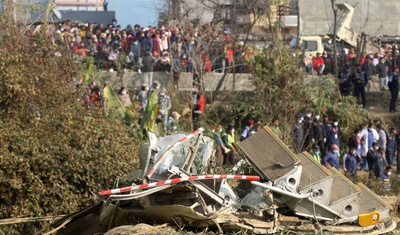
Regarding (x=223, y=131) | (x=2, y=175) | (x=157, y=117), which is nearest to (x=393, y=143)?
(x=223, y=131)

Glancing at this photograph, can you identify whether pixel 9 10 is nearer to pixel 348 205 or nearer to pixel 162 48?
pixel 162 48

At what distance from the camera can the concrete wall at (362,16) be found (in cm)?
4772

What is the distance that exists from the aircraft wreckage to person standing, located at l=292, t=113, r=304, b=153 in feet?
45.4

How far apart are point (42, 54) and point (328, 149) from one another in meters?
9.54

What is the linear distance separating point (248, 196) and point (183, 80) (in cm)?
2016

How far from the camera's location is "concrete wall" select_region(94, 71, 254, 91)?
3128 cm

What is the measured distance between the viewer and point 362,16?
48.7 meters

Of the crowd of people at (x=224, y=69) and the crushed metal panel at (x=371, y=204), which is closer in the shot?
the crushed metal panel at (x=371, y=204)

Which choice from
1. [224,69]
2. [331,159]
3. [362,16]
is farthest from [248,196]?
[362,16]

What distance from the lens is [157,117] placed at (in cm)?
2652

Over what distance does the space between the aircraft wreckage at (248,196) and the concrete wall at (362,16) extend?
35879 mm

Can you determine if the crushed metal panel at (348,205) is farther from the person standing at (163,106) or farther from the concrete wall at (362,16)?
the concrete wall at (362,16)

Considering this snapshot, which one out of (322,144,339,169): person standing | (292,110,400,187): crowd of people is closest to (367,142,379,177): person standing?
(292,110,400,187): crowd of people

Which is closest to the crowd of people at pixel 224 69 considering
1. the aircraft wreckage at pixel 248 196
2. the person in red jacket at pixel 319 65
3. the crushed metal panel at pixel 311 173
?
the person in red jacket at pixel 319 65
